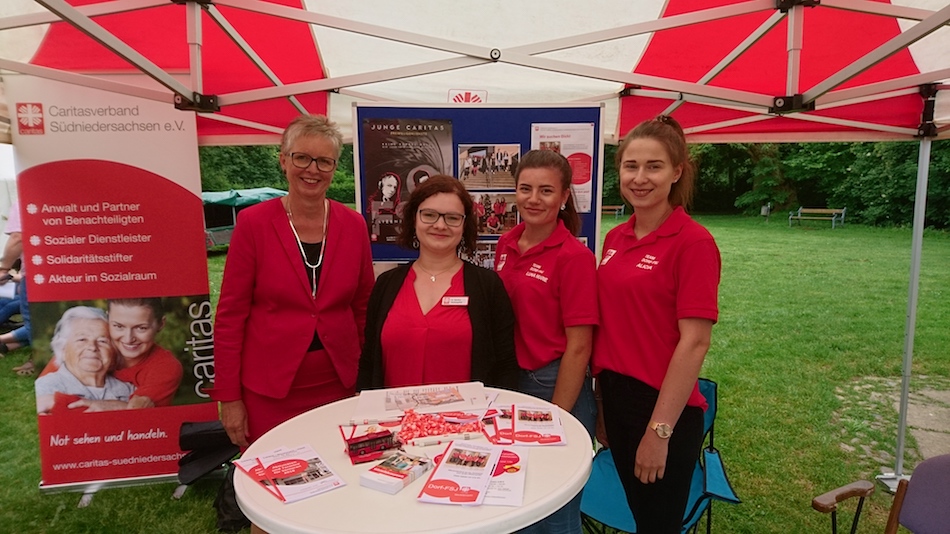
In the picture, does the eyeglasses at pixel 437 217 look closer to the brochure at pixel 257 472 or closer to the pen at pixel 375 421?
the pen at pixel 375 421

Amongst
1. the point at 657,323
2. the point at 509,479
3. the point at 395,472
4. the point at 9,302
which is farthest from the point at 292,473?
the point at 9,302

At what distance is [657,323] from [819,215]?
24.2 m

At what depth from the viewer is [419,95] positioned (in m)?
3.55

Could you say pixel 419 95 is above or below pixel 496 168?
above

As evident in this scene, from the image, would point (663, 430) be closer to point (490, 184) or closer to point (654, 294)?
point (654, 294)

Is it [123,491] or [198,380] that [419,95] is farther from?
[123,491]

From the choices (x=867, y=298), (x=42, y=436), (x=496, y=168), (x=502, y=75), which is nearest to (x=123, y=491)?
(x=42, y=436)

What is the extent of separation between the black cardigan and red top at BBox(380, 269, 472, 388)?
0.03 meters

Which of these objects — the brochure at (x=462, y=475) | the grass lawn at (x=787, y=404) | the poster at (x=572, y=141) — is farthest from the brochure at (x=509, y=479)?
the grass lawn at (x=787, y=404)

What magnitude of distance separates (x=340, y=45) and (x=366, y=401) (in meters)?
2.35

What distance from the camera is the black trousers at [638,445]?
64.6 inches

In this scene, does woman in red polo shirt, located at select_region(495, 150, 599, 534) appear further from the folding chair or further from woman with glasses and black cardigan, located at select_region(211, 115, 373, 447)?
the folding chair

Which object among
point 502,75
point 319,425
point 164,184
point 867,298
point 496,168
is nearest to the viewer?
point 319,425

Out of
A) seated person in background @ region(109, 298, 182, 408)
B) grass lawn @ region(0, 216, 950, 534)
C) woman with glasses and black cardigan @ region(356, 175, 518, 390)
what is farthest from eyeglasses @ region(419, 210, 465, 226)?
grass lawn @ region(0, 216, 950, 534)
